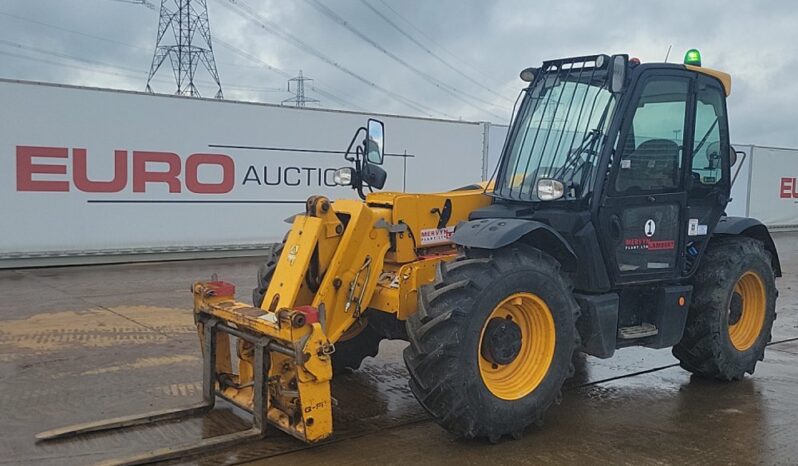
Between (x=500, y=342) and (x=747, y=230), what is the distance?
2893mm

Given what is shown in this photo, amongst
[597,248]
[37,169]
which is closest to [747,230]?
[597,248]

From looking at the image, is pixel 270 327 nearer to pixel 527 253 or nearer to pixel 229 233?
pixel 527 253

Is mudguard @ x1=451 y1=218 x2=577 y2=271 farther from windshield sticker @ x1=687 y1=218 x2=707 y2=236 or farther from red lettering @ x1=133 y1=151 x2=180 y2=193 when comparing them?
red lettering @ x1=133 y1=151 x2=180 y2=193

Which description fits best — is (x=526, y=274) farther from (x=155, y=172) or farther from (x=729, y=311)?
(x=155, y=172)

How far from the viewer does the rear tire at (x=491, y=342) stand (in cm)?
400

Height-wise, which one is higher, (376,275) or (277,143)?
(277,143)

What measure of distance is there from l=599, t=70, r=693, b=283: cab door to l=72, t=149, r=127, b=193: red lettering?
363 inches

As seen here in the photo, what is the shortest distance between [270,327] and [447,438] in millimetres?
1270

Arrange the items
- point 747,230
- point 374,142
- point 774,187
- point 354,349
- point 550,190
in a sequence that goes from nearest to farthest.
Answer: point 550,190
point 374,142
point 354,349
point 747,230
point 774,187

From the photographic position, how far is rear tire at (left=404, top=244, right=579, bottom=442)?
4004 mm

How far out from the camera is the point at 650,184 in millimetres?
5160

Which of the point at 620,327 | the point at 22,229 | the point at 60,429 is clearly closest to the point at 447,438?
the point at 620,327

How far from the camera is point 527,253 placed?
4.41 meters

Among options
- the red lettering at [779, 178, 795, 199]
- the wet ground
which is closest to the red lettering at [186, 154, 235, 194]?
the wet ground
